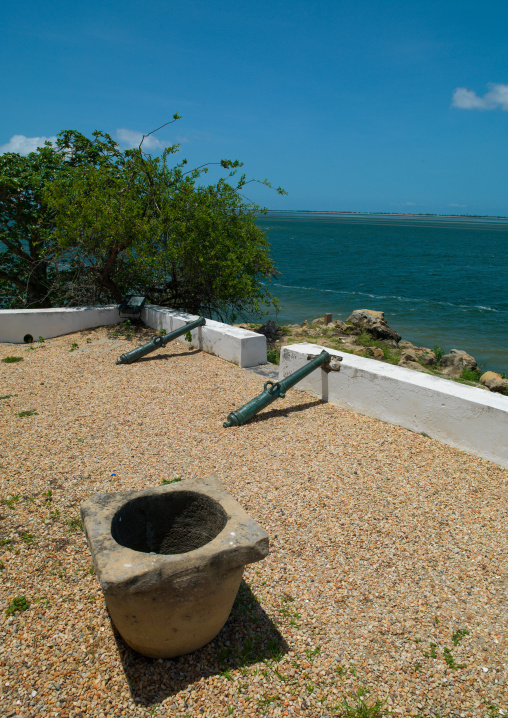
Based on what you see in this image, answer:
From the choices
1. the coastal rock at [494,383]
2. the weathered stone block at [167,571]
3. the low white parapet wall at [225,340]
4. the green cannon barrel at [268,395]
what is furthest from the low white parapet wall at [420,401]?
the coastal rock at [494,383]

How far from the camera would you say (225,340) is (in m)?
8.40

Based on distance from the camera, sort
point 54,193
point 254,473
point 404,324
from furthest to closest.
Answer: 1. point 404,324
2. point 54,193
3. point 254,473

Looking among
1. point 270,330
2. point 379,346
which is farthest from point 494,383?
point 270,330

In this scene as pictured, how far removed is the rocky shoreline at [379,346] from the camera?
1330cm

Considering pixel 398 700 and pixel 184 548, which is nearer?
pixel 398 700

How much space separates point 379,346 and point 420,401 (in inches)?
424

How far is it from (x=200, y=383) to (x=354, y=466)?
3.15 metres

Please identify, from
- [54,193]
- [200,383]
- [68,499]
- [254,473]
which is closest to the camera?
[68,499]

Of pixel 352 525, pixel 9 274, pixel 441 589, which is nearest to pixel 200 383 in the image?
pixel 352 525

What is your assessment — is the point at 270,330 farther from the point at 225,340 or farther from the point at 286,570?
the point at 286,570

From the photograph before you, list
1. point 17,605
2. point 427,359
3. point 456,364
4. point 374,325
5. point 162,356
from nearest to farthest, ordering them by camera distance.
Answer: point 17,605 < point 162,356 < point 456,364 < point 427,359 < point 374,325

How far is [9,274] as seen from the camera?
13086mm

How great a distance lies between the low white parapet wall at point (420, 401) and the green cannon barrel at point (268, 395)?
12.7 inches

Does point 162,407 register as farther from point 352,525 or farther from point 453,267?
point 453,267
